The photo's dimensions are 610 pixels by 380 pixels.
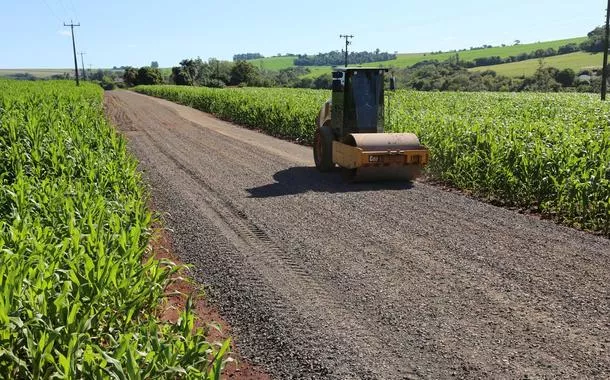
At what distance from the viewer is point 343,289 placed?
644 cm

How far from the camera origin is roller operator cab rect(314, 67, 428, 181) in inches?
468

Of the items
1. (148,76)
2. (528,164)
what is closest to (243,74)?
(148,76)

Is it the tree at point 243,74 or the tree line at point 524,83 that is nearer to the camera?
the tree line at point 524,83

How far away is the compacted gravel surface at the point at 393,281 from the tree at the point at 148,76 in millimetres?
104309

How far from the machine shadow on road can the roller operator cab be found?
198 mm

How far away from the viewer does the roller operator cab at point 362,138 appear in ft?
39.0

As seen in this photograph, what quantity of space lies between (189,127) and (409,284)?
2100cm

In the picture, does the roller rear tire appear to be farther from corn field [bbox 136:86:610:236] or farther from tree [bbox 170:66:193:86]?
tree [bbox 170:66:193:86]

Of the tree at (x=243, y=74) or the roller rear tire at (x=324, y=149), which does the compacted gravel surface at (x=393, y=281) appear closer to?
the roller rear tire at (x=324, y=149)

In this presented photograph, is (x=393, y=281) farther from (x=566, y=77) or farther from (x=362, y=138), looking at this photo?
(x=566, y=77)

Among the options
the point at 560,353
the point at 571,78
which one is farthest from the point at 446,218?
the point at 571,78

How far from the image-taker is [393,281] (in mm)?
6613

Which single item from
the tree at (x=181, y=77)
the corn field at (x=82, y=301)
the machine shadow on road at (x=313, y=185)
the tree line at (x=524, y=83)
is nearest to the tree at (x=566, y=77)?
the tree line at (x=524, y=83)

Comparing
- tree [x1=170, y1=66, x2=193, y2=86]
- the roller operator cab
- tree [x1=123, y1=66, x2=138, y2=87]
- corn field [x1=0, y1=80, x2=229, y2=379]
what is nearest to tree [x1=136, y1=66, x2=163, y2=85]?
tree [x1=123, y1=66, x2=138, y2=87]
